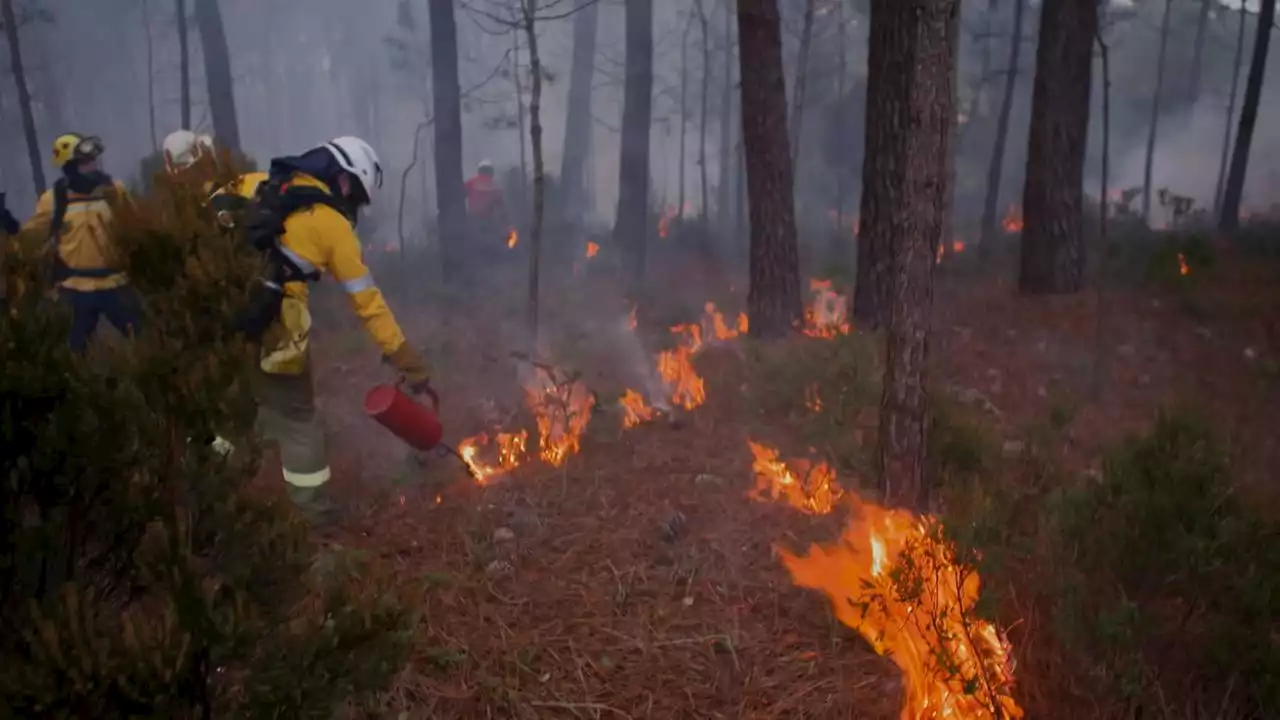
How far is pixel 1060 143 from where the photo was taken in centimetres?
885

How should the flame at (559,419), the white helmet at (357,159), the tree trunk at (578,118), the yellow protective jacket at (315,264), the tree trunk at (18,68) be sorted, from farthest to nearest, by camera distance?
the tree trunk at (578,118) → the tree trunk at (18,68) → the flame at (559,419) → the white helmet at (357,159) → the yellow protective jacket at (315,264)

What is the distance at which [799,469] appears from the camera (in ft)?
16.8

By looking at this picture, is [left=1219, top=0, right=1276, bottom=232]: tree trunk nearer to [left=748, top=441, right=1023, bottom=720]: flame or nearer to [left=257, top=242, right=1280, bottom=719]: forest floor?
[left=257, top=242, right=1280, bottom=719]: forest floor

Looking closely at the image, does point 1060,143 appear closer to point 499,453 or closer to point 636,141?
point 499,453

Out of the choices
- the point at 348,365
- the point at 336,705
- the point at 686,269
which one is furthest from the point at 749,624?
the point at 686,269

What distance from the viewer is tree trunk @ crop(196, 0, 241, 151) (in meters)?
15.5

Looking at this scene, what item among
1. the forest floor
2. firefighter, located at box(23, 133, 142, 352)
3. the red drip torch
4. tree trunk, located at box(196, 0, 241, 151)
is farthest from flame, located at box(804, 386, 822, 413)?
tree trunk, located at box(196, 0, 241, 151)

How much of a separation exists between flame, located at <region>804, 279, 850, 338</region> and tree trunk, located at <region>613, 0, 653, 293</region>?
20.3ft

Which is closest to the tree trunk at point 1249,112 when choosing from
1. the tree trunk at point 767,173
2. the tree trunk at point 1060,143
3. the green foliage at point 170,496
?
the tree trunk at point 1060,143

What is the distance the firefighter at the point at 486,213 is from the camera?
17500 mm

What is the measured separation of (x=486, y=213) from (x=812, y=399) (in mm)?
13015

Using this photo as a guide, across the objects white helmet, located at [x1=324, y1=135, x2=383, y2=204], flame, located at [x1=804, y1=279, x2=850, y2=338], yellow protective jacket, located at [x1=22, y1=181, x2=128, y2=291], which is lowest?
flame, located at [x1=804, y1=279, x2=850, y2=338]

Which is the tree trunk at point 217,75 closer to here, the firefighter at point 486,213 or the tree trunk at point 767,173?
the firefighter at point 486,213

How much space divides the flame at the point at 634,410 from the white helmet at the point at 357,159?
248cm
